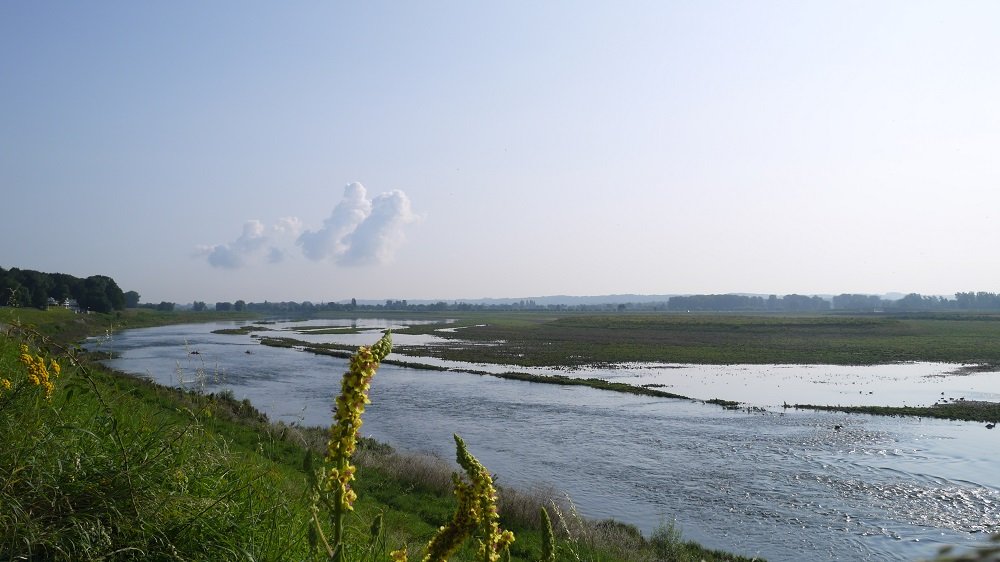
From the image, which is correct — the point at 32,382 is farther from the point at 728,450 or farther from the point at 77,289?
the point at 77,289

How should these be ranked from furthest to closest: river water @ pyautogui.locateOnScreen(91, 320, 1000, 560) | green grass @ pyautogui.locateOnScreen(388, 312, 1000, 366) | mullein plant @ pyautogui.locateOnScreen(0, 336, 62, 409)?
green grass @ pyautogui.locateOnScreen(388, 312, 1000, 366) < river water @ pyautogui.locateOnScreen(91, 320, 1000, 560) < mullein plant @ pyautogui.locateOnScreen(0, 336, 62, 409)

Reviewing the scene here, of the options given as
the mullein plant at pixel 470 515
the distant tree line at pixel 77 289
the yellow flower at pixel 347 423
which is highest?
the distant tree line at pixel 77 289

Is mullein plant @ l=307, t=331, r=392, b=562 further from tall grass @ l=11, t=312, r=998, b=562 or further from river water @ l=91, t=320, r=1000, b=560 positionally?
river water @ l=91, t=320, r=1000, b=560

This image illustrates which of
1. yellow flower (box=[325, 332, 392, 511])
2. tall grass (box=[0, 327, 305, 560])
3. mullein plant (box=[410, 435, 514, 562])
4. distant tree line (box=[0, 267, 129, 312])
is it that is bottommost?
tall grass (box=[0, 327, 305, 560])

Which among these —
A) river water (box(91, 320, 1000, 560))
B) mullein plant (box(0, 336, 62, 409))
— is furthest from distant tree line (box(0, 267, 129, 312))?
mullein plant (box(0, 336, 62, 409))

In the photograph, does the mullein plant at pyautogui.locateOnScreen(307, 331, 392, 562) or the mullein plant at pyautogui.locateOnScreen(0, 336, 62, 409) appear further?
the mullein plant at pyautogui.locateOnScreen(0, 336, 62, 409)

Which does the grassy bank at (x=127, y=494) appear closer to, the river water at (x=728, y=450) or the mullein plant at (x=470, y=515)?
the mullein plant at (x=470, y=515)

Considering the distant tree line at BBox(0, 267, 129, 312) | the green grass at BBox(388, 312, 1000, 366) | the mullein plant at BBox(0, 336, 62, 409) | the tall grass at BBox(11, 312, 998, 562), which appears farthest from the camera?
the distant tree line at BBox(0, 267, 129, 312)

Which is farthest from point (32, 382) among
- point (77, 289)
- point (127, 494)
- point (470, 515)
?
Answer: point (77, 289)

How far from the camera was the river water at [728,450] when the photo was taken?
16984mm

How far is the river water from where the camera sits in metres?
17.0

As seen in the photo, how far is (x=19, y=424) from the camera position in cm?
581

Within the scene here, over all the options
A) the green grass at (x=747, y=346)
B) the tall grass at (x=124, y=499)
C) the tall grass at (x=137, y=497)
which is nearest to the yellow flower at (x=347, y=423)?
the tall grass at (x=137, y=497)

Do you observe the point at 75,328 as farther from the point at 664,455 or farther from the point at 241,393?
the point at 664,455
